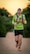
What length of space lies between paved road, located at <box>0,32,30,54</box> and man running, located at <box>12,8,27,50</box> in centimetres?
6

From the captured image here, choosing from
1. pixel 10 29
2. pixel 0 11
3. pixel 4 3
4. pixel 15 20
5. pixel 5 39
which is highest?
pixel 4 3

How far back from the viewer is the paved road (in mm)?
1803

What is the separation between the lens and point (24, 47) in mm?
1808

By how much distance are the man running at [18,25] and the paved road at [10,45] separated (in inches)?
2.3

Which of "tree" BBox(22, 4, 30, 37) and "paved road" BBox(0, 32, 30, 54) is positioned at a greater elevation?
"tree" BBox(22, 4, 30, 37)

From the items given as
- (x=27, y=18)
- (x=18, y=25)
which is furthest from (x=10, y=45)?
(x=27, y=18)

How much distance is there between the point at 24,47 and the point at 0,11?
24.6 inches

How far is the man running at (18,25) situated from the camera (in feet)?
5.97

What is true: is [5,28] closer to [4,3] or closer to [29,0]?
[4,3]

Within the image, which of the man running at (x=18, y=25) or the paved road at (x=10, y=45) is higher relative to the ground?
the man running at (x=18, y=25)

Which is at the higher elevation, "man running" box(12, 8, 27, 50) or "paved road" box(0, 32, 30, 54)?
"man running" box(12, 8, 27, 50)

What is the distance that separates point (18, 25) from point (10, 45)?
1.01 feet

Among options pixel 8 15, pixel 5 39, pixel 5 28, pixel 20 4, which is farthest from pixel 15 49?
pixel 20 4

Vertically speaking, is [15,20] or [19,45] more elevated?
[15,20]
